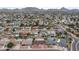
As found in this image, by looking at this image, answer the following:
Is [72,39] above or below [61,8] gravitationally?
below
